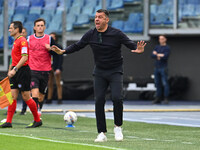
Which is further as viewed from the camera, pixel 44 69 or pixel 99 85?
pixel 44 69

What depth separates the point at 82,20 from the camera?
22.3 meters

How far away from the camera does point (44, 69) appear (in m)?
12.0

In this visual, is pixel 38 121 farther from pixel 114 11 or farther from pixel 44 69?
pixel 114 11

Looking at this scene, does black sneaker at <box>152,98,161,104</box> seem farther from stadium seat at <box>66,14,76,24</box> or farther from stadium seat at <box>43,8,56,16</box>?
stadium seat at <box>43,8,56,16</box>

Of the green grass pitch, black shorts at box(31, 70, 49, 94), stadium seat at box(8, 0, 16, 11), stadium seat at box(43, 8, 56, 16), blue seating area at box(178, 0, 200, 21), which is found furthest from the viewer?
stadium seat at box(8, 0, 16, 11)

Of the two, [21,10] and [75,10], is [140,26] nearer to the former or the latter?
[75,10]

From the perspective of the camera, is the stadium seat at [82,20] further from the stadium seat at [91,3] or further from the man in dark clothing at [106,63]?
the man in dark clothing at [106,63]

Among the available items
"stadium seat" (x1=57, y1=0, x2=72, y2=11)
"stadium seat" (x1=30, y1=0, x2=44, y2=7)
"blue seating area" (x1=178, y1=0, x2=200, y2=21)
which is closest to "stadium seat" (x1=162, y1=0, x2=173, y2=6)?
"blue seating area" (x1=178, y1=0, x2=200, y2=21)

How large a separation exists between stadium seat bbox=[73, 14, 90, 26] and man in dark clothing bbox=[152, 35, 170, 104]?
13.7ft

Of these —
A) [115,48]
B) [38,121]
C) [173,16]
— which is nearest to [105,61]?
[115,48]

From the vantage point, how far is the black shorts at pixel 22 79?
10.8 metres

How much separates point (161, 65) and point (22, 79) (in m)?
8.77

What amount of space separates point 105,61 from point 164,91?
35.5ft

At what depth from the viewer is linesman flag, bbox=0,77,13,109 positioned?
10500 millimetres
